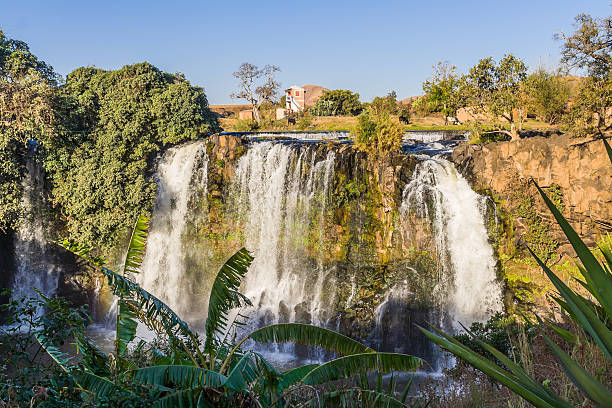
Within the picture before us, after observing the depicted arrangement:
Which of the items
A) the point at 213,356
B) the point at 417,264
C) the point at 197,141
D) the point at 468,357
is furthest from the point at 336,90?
the point at 468,357

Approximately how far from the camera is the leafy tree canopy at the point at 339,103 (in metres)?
44.3

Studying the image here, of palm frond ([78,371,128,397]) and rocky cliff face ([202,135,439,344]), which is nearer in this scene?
palm frond ([78,371,128,397])

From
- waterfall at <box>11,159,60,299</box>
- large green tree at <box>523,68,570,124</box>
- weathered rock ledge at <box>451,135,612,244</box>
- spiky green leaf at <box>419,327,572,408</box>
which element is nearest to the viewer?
spiky green leaf at <box>419,327,572,408</box>

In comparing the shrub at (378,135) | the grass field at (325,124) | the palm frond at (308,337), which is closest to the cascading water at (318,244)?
the shrub at (378,135)

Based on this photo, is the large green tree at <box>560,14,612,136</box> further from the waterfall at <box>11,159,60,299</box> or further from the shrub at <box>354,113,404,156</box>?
the waterfall at <box>11,159,60,299</box>

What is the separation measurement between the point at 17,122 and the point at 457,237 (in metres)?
16.2

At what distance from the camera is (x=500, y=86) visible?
17406 mm

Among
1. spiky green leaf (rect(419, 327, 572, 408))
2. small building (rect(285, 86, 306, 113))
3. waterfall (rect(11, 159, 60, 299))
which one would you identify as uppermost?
small building (rect(285, 86, 306, 113))

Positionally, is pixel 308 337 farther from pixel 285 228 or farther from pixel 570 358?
pixel 285 228

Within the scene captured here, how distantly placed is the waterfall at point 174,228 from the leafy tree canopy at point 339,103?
2571 cm

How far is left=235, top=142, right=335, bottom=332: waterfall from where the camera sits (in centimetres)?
1673

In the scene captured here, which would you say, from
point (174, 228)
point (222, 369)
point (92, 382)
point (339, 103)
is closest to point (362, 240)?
point (174, 228)

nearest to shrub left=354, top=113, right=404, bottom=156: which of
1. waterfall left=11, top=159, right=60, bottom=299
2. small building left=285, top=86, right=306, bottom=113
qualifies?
waterfall left=11, top=159, right=60, bottom=299

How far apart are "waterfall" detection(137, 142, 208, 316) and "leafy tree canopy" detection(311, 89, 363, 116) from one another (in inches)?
1012
